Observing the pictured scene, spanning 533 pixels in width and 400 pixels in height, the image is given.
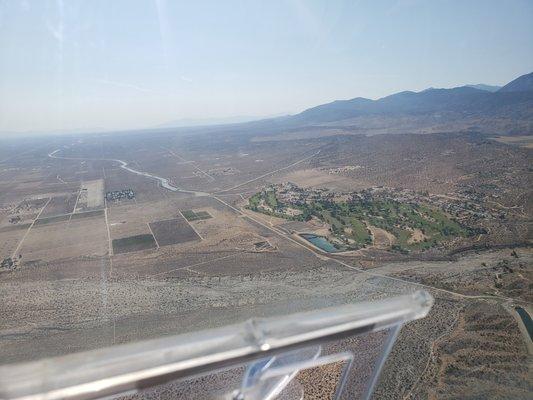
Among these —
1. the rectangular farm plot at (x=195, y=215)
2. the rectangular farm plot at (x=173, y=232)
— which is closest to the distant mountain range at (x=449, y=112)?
the rectangular farm plot at (x=195, y=215)

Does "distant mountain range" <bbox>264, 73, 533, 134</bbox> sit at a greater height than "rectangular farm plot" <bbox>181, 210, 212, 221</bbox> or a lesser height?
greater

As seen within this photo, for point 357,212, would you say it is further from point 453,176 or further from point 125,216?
point 125,216

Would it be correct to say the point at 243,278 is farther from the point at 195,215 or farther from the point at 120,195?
the point at 120,195

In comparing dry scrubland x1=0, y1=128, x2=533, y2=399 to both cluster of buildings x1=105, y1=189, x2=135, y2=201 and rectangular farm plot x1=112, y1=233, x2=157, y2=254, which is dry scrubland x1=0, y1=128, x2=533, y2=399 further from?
cluster of buildings x1=105, y1=189, x2=135, y2=201

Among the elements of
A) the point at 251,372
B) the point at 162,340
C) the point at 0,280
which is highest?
the point at 162,340

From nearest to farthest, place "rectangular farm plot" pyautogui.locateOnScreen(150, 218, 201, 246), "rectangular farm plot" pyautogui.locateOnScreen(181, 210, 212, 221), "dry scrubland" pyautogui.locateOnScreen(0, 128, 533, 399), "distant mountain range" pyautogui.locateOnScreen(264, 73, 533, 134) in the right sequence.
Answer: "dry scrubland" pyautogui.locateOnScreen(0, 128, 533, 399)
"rectangular farm plot" pyautogui.locateOnScreen(150, 218, 201, 246)
"rectangular farm plot" pyautogui.locateOnScreen(181, 210, 212, 221)
"distant mountain range" pyautogui.locateOnScreen(264, 73, 533, 134)

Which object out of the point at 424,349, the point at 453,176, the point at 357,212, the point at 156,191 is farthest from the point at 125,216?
the point at 453,176

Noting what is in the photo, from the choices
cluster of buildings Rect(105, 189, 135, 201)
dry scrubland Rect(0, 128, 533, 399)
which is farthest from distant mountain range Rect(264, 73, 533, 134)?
cluster of buildings Rect(105, 189, 135, 201)
